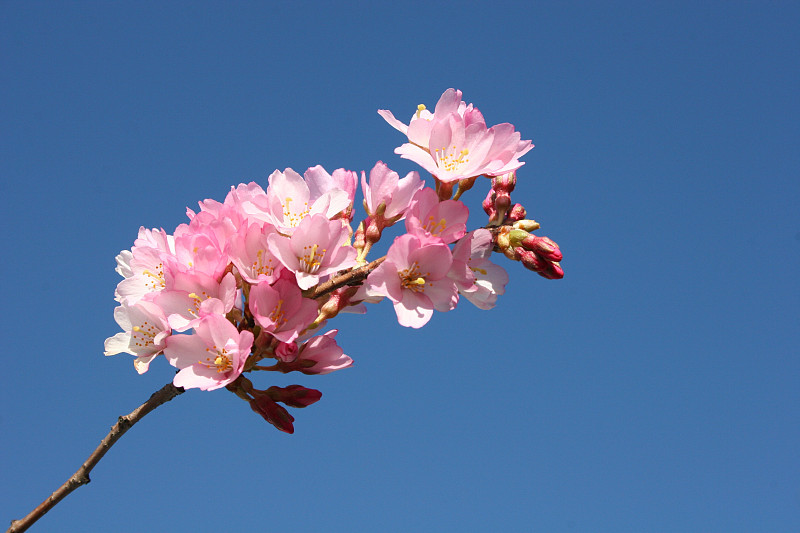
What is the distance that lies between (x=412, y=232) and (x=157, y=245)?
0.85 meters

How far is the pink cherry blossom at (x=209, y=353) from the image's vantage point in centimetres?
175

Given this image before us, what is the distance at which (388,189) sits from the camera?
6.53 feet

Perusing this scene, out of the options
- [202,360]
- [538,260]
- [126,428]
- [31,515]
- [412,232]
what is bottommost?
[31,515]

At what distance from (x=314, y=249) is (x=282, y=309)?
19 centimetres

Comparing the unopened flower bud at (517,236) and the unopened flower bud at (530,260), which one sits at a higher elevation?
the unopened flower bud at (517,236)

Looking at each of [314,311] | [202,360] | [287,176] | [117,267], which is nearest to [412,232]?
[314,311]

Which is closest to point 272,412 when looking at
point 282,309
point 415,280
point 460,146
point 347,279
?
point 282,309

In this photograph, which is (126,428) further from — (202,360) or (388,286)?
(388,286)

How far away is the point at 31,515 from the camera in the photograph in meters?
1.84

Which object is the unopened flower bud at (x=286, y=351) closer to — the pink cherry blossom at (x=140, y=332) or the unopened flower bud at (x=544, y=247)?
the pink cherry blossom at (x=140, y=332)

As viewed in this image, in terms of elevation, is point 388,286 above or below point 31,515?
above

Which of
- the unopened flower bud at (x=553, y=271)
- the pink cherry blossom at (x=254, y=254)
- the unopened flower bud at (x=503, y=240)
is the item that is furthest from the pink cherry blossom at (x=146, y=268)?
the unopened flower bud at (x=553, y=271)

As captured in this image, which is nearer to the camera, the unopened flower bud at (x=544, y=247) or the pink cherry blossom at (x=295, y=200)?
the unopened flower bud at (x=544, y=247)

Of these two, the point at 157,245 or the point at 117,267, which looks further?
the point at 117,267
